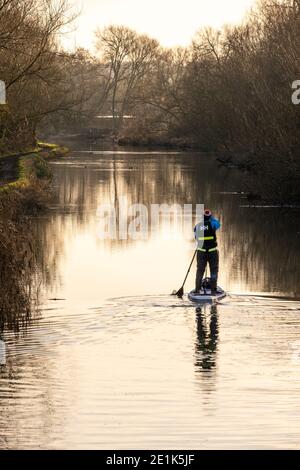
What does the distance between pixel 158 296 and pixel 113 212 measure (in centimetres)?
2250

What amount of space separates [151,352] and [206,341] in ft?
4.34

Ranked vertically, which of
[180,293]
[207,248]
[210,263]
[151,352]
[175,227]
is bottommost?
[151,352]

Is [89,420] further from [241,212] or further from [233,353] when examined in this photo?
[241,212]

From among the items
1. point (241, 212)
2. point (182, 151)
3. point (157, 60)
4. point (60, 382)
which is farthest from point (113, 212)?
point (157, 60)

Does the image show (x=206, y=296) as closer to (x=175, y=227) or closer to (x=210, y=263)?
(x=210, y=263)

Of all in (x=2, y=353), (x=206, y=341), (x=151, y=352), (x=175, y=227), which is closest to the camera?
(x=2, y=353)

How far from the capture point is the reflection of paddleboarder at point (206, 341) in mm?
18906

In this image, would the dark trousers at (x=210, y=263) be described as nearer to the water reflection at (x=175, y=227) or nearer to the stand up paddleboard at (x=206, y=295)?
the stand up paddleboard at (x=206, y=295)

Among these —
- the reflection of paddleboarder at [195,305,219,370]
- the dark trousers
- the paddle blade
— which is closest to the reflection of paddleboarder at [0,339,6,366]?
the reflection of paddleboarder at [195,305,219,370]

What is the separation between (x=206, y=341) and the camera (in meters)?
20.5

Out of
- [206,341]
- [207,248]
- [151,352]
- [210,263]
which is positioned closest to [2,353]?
[151,352]

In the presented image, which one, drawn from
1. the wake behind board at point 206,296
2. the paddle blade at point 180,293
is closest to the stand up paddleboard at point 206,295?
the wake behind board at point 206,296

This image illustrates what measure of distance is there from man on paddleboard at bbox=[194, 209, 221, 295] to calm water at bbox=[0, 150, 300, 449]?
64 centimetres

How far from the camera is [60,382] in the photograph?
17.3m
